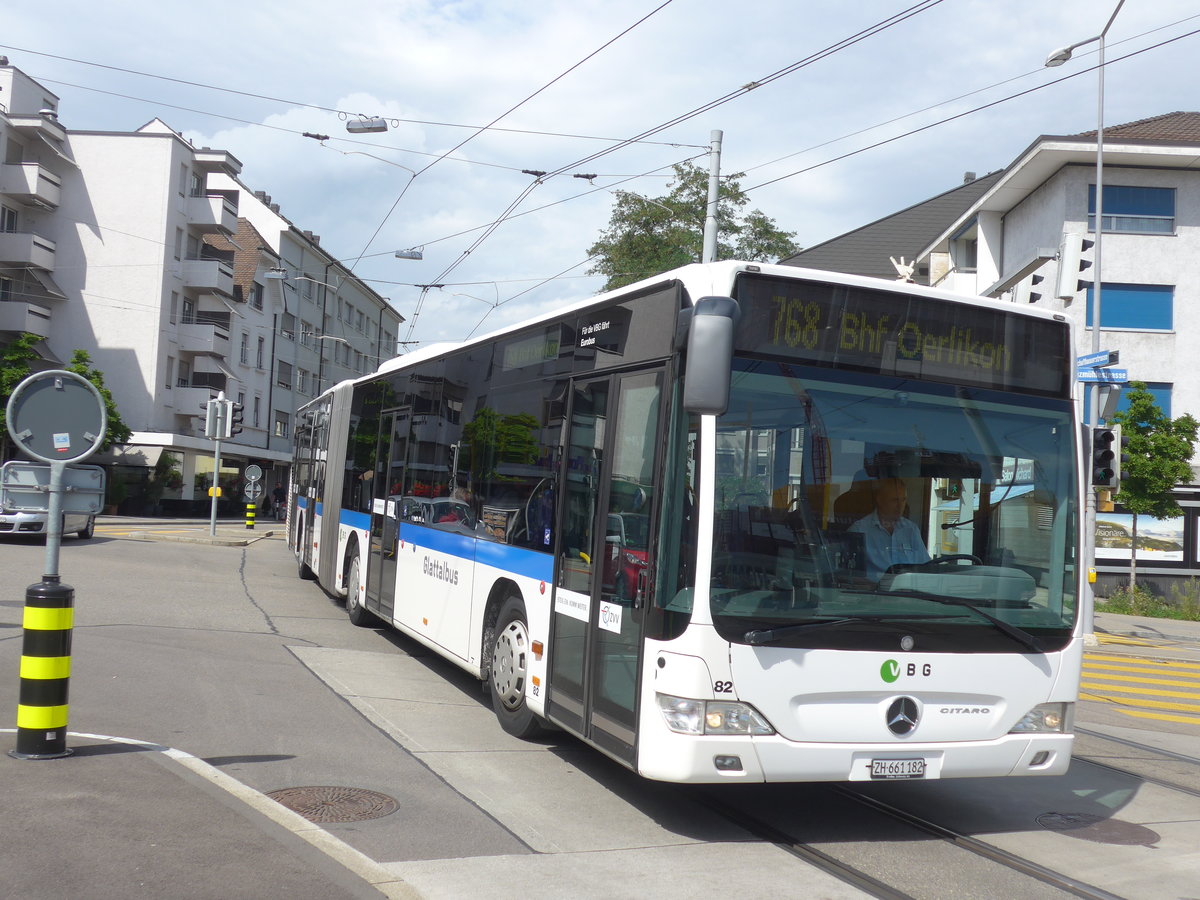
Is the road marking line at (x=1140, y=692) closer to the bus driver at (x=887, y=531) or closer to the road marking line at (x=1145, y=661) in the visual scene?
the road marking line at (x=1145, y=661)

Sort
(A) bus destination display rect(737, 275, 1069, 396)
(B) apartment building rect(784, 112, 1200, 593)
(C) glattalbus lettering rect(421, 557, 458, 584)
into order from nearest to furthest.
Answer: (A) bus destination display rect(737, 275, 1069, 396) < (C) glattalbus lettering rect(421, 557, 458, 584) < (B) apartment building rect(784, 112, 1200, 593)

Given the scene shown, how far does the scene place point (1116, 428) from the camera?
57.0ft

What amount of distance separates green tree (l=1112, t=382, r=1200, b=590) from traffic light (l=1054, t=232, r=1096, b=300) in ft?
39.2

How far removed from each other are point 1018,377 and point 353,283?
78039mm

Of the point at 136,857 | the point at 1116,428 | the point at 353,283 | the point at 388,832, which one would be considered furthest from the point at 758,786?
the point at 353,283

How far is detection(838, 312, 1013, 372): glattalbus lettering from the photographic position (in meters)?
6.37

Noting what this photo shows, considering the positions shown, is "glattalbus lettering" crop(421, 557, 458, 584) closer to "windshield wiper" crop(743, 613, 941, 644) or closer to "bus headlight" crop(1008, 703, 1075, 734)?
"windshield wiper" crop(743, 613, 941, 644)

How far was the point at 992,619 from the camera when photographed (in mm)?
6340

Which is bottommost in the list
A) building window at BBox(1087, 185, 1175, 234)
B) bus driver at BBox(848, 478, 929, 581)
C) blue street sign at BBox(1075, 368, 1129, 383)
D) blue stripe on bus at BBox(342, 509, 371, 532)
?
blue stripe on bus at BBox(342, 509, 371, 532)

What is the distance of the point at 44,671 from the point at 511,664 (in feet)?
9.91

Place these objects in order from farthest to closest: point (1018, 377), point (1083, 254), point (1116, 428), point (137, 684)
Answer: point (1116, 428)
point (1083, 254)
point (137, 684)
point (1018, 377)

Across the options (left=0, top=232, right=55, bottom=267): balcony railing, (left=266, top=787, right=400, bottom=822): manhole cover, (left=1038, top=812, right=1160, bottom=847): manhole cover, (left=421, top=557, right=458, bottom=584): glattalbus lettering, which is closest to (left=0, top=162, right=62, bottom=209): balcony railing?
(left=0, top=232, right=55, bottom=267): balcony railing

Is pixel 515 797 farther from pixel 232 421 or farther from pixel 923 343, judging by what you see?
pixel 232 421

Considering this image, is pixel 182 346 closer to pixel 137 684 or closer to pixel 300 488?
pixel 300 488
